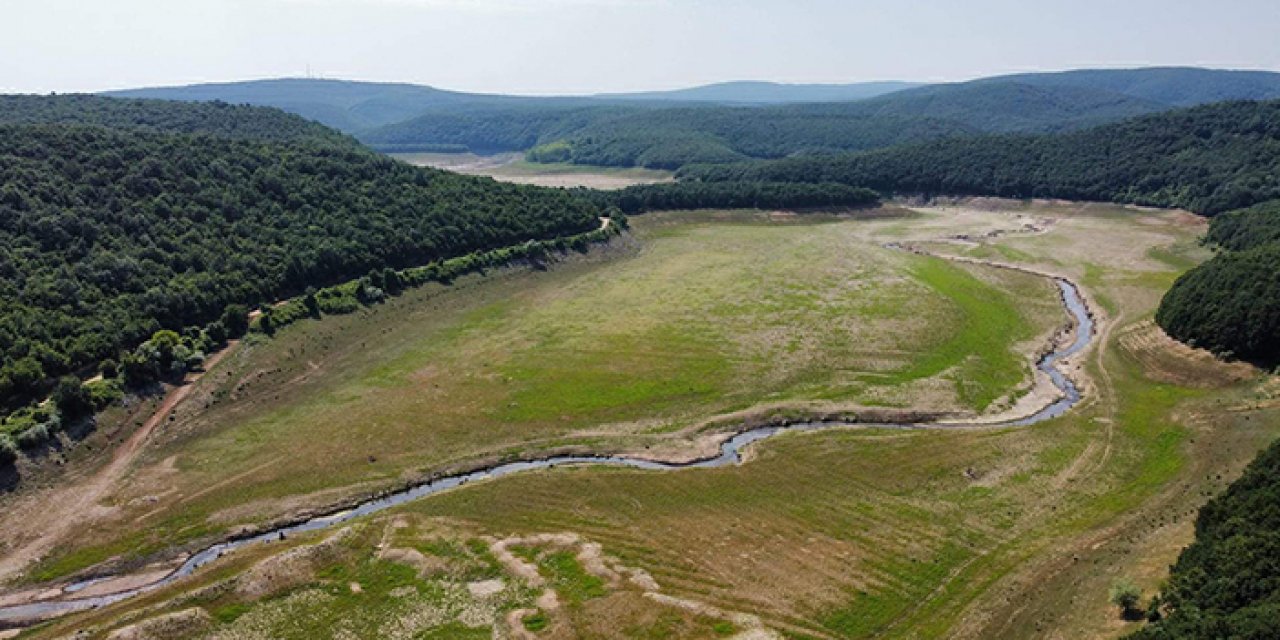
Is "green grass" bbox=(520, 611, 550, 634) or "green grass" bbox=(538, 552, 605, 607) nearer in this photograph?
"green grass" bbox=(520, 611, 550, 634)

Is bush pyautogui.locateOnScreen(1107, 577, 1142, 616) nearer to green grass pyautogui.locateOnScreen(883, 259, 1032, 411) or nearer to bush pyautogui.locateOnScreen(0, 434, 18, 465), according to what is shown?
green grass pyautogui.locateOnScreen(883, 259, 1032, 411)

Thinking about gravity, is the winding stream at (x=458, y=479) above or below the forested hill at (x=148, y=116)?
below

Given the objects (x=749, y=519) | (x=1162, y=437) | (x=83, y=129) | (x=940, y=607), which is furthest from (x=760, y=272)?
(x=83, y=129)

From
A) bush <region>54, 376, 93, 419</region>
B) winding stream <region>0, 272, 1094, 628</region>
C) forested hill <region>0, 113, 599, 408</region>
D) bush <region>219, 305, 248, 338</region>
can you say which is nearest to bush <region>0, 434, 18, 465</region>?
bush <region>54, 376, 93, 419</region>

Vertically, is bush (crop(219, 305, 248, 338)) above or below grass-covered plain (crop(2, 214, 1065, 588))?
above

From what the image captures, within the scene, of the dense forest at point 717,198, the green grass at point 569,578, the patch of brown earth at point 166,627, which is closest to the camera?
the patch of brown earth at point 166,627

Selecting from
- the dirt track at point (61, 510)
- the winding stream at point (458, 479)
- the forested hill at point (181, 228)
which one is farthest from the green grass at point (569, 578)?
the forested hill at point (181, 228)

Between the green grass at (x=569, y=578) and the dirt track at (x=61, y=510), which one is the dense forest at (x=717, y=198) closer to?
the dirt track at (x=61, y=510)

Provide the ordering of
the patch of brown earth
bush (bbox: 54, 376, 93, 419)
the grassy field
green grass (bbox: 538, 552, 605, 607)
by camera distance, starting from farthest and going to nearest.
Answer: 1. bush (bbox: 54, 376, 93, 419)
2. green grass (bbox: 538, 552, 605, 607)
3. the grassy field
4. the patch of brown earth
